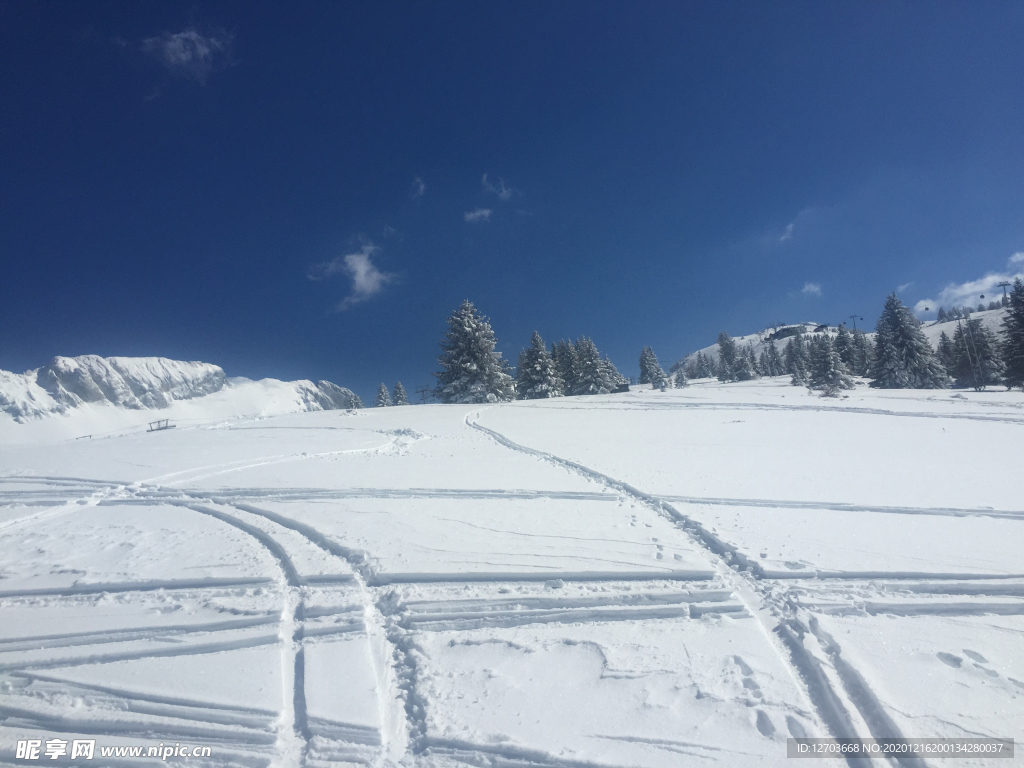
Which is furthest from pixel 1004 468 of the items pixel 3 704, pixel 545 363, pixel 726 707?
pixel 545 363

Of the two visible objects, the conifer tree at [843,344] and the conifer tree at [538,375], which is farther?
the conifer tree at [843,344]

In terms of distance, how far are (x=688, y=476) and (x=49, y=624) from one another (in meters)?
9.15

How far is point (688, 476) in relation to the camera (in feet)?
26.6

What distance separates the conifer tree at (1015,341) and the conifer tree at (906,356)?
15.0 feet

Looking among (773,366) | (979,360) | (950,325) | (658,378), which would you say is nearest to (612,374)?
(658,378)

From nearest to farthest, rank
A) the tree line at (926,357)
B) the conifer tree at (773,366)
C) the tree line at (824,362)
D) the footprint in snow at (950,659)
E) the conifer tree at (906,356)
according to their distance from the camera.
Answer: the footprint in snow at (950,659), the tree line at (926,357), the tree line at (824,362), the conifer tree at (906,356), the conifer tree at (773,366)

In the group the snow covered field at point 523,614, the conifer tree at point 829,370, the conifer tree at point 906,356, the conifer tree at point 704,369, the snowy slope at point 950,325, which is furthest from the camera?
the snowy slope at point 950,325

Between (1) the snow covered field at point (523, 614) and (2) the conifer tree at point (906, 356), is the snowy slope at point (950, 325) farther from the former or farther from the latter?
(1) the snow covered field at point (523, 614)

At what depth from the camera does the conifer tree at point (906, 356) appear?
3425 centimetres

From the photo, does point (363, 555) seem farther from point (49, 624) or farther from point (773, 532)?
point (773, 532)

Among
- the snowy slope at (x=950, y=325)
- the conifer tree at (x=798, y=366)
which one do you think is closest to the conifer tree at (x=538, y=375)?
the conifer tree at (x=798, y=366)

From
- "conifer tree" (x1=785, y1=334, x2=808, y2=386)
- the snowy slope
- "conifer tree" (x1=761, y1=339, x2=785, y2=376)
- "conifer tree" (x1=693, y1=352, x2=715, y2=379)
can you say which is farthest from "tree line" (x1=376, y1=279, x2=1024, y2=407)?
the snowy slope

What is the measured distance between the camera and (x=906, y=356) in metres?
34.6

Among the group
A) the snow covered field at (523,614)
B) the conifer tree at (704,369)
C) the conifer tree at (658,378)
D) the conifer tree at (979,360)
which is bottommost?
the snow covered field at (523,614)
